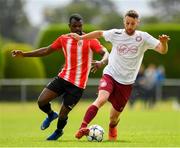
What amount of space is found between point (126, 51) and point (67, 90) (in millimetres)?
1663

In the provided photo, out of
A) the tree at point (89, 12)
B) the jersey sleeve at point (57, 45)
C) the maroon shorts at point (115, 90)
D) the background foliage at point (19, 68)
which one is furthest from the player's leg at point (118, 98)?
the tree at point (89, 12)

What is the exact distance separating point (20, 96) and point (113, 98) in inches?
1037

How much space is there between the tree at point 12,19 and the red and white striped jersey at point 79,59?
64.7 metres

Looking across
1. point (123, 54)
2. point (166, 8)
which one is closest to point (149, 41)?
point (123, 54)

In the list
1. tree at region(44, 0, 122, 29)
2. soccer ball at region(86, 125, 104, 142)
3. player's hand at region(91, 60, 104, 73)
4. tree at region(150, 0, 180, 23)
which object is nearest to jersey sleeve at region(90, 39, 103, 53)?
player's hand at region(91, 60, 104, 73)

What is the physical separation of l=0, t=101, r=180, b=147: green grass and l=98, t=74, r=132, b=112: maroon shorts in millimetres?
709

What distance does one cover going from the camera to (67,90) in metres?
17.2

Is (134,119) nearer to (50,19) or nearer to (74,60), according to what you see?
(74,60)

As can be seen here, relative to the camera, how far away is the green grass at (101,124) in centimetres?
1580

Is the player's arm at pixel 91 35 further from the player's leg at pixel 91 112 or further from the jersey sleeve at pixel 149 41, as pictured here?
the player's leg at pixel 91 112

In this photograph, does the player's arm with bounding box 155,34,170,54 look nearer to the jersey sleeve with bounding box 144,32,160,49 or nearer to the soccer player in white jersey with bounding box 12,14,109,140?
the jersey sleeve with bounding box 144,32,160,49

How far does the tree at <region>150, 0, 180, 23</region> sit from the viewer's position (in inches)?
3569

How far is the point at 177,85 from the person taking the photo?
4459 cm

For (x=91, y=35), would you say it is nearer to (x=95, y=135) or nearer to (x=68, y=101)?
(x=68, y=101)
